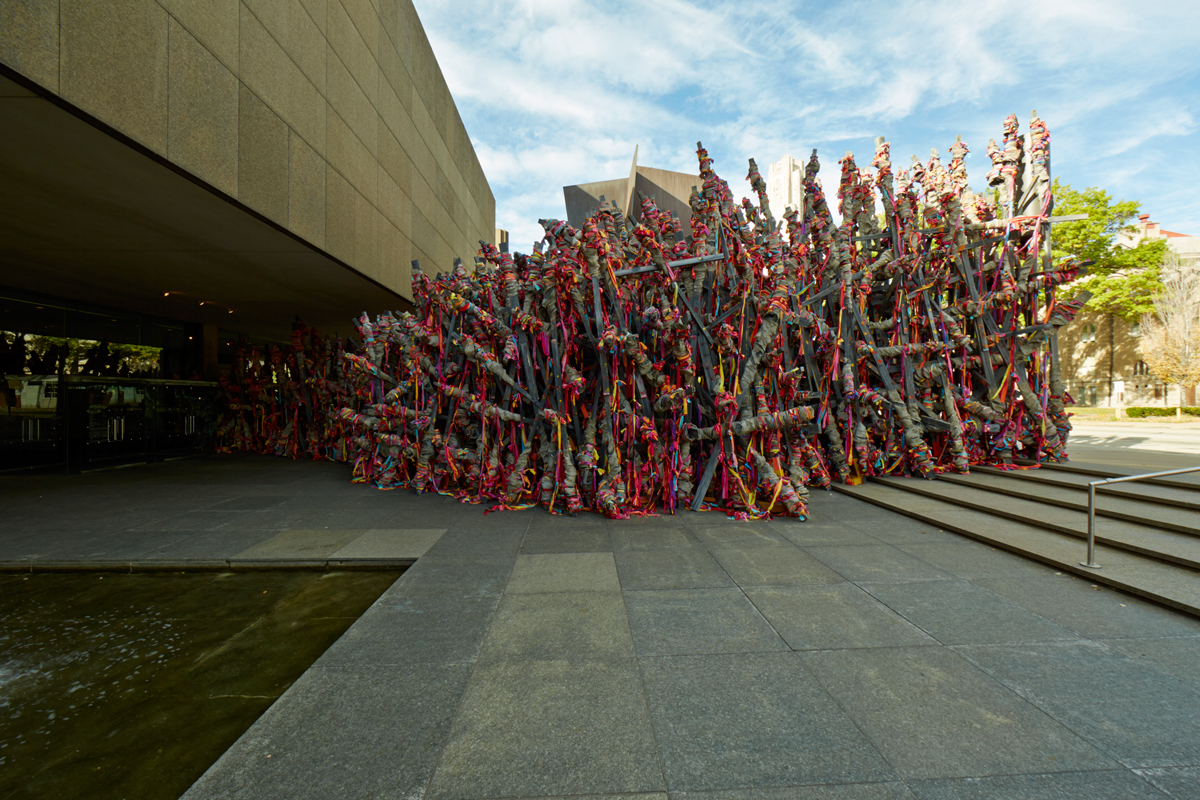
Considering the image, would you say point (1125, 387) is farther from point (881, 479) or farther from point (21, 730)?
point (21, 730)

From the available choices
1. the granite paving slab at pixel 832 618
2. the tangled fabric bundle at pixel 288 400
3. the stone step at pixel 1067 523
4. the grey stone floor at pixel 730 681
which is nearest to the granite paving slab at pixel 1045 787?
the grey stone floor at pixel 730 681

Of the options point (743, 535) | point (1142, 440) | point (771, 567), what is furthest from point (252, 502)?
point (1142, 440)

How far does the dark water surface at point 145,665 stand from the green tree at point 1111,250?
36486 mm

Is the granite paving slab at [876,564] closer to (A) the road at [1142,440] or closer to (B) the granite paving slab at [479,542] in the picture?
(B) the granite paving slab at [479,542]

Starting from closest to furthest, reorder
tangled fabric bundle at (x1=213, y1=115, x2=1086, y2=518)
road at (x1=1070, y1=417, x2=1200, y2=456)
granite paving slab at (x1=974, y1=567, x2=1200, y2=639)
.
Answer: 1. granite paving slab at (x1=974, y1=567, x2=1200, y2=639)
2. tangled fabric bundle at (x1=213, y1=115, x2=1086, y2=518)
3. road at (x1=1070, y1=417, x2=1200, y2=456)

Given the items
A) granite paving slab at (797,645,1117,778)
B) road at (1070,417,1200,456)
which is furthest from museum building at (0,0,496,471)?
road at (1070,417,1200,456)

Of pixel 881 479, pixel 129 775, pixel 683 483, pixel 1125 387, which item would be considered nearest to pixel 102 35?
pixel 129 775

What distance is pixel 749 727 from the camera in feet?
7.09

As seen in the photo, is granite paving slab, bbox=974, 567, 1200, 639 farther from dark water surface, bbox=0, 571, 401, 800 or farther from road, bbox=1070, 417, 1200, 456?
road, bbox=1070, 417, 1200, 456

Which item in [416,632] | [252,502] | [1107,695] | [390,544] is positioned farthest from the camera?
[252,502]

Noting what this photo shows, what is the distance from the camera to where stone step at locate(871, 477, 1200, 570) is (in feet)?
12.6

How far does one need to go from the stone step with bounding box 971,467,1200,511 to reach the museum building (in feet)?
34.0

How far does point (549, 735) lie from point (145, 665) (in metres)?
2.45

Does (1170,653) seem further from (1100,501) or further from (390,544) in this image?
(390,544)
